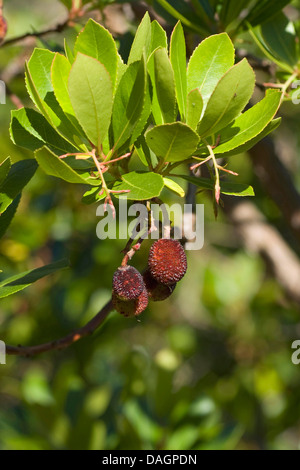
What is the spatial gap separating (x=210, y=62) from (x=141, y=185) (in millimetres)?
201

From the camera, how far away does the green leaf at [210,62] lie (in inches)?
30.7

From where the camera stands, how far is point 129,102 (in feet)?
2.40

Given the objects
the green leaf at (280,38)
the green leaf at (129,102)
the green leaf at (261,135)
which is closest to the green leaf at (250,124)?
the green leaf at (261,135)

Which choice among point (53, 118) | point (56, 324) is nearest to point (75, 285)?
point (56, 324)

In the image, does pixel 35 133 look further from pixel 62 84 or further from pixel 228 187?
pixel 228 187

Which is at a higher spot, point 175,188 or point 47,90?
point 47,90

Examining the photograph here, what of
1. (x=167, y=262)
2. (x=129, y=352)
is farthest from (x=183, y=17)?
(x=129, y=352)

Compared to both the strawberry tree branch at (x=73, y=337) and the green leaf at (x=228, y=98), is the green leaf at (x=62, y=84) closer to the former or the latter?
the green leaf at (x=228, y=98)

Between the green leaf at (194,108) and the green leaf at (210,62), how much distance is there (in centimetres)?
8

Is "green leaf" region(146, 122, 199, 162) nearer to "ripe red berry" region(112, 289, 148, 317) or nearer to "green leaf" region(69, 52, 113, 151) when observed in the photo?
"green leaf" region(69, 52, 113, 151)

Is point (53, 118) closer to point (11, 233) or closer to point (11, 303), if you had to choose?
point (11, 233)
